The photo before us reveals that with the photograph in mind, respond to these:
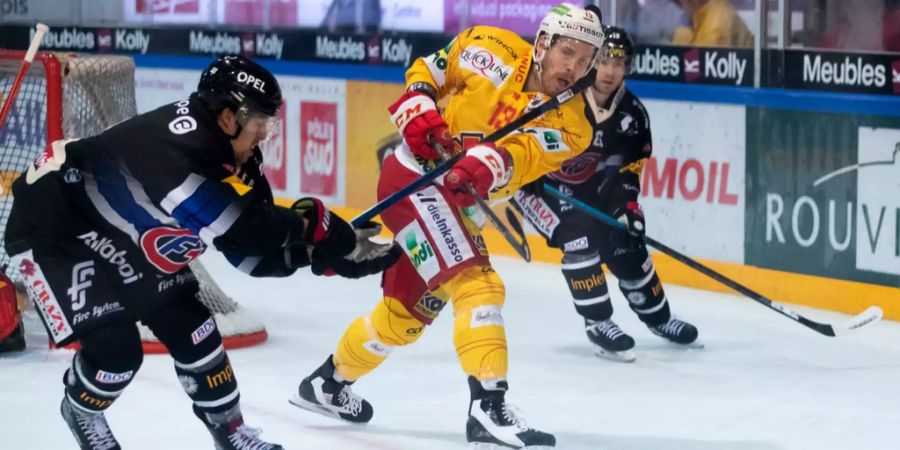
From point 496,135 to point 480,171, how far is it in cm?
25

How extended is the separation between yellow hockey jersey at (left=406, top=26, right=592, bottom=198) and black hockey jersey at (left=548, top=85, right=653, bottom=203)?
1088 mm

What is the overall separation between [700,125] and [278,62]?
9.12 ft

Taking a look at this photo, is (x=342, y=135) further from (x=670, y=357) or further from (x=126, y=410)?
(x=126, y=410)

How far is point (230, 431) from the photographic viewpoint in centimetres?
396

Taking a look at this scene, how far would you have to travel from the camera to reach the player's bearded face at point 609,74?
564 cm

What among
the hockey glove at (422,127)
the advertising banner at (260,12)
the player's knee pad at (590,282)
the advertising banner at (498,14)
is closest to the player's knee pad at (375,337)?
the hockey glove at (422,127)

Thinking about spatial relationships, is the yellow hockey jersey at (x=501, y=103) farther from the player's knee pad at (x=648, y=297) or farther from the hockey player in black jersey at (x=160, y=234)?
the player's knee pad at (x=648, y=297)

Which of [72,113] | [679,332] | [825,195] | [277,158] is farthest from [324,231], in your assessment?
[277,158]

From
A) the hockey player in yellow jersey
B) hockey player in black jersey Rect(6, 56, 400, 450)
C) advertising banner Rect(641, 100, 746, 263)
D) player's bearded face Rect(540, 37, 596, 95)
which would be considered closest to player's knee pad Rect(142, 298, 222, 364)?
hockey player in black jersey Rect(6, 56, 400, 450)

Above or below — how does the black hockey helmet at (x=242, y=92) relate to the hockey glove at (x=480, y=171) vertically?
above

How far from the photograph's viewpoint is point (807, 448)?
4.49 m

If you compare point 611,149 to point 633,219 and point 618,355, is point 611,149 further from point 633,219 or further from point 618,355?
point 618,355

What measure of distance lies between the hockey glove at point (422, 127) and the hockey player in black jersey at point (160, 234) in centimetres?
61

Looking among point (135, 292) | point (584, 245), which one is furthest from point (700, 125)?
point (135, 292)
